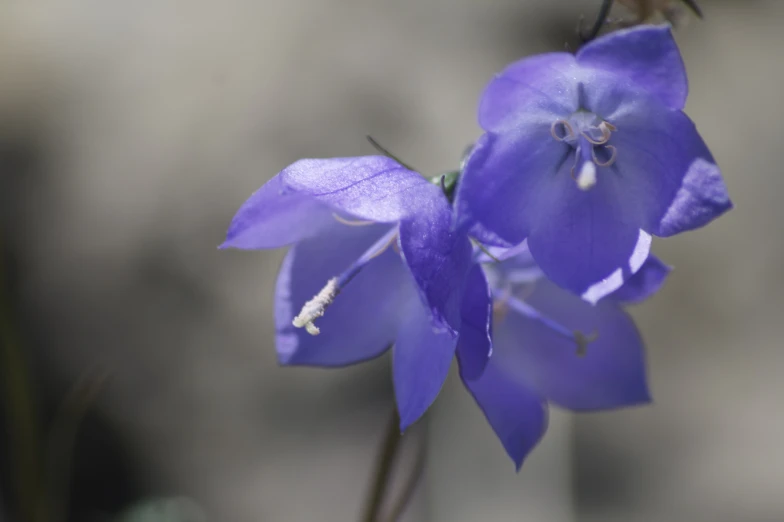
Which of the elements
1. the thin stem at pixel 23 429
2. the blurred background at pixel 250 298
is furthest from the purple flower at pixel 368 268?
the blurred background at pixel 250 298

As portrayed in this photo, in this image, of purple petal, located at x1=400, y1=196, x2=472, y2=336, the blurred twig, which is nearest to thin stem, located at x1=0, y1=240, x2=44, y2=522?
the blurred twig

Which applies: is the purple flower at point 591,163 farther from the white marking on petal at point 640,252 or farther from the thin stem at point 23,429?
the thin stem at point 23,429

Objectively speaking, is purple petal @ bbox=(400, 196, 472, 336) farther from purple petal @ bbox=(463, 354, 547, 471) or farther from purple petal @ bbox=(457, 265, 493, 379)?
purple petal @ bbox=(463, 354, 547, 471)

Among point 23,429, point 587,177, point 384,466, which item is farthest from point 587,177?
point 23,429

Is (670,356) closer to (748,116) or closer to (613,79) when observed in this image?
(748,116)

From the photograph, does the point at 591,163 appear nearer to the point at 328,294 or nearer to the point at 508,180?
the point at 508,180
